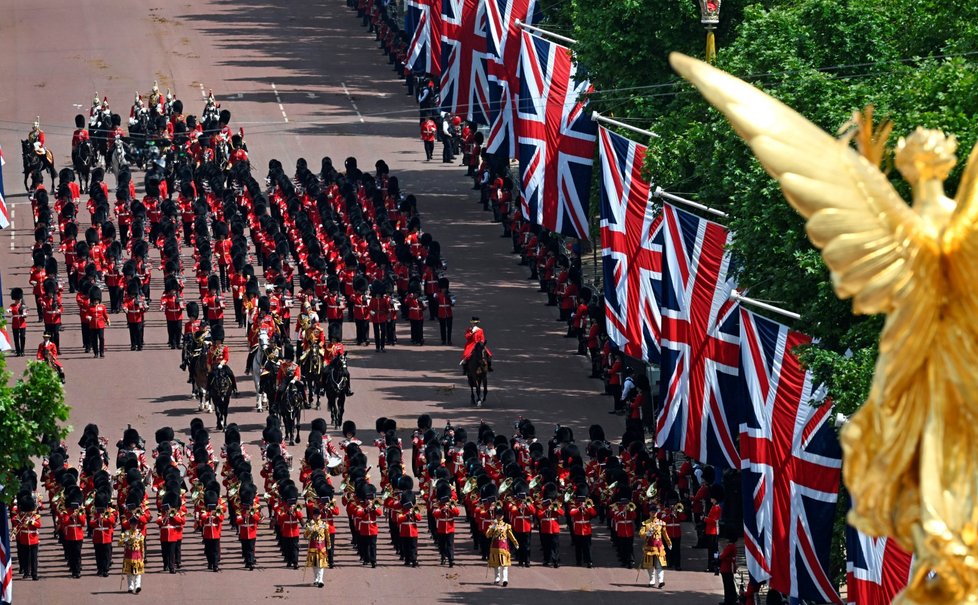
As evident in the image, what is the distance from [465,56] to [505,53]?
14.5ft

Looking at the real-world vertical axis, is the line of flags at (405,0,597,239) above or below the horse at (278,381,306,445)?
above

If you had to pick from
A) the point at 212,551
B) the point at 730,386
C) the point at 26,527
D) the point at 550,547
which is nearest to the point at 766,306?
the point at 730,386

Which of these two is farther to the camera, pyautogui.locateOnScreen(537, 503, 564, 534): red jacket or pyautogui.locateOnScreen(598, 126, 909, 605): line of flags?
pyautogui.locateOnScreen(537, 503, 564, 534): red jacket

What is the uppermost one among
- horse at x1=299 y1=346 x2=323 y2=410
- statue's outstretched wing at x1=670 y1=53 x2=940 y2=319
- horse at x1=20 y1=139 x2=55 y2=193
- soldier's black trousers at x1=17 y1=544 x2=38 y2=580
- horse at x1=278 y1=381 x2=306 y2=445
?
statue's outstretched wing at x1=670 y1=53 x2=940 y2=319

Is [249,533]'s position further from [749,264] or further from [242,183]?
[242,183]

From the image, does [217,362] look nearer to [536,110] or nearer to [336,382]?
[336,382]

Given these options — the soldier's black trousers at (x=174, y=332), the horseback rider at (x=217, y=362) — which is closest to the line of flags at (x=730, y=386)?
the horseback rider at (x=217, y=362)

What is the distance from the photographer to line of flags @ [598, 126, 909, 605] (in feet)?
79.2

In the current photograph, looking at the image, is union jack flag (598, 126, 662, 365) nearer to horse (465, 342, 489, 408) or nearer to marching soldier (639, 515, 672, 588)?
marching soldier (639, 515, 672, 588)

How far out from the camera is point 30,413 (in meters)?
28.1

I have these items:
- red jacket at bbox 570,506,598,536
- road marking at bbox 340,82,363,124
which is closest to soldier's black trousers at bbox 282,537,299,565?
red jacket at bbox 570,506,598,536

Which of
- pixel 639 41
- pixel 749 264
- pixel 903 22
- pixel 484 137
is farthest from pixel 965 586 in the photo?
pixel 484 137

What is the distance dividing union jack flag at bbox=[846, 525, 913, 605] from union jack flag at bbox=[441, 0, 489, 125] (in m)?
24.2

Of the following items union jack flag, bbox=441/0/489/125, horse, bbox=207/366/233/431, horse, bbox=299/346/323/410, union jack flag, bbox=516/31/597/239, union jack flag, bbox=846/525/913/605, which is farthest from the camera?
union jack flag, bbox=441/0/489/125
